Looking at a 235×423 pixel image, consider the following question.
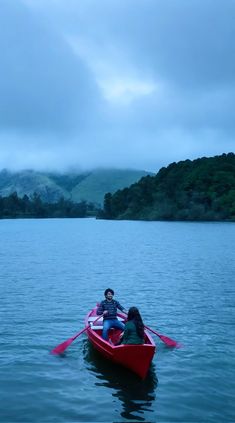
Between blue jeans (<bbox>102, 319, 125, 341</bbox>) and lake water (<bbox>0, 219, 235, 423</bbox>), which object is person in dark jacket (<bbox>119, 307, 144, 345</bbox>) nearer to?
lake water (<bbox>0, 219, 235, 423</bbox>)

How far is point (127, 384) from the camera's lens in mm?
17688

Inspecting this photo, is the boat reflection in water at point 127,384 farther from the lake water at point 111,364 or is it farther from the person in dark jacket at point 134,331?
the person in dark jacket at point 134,331

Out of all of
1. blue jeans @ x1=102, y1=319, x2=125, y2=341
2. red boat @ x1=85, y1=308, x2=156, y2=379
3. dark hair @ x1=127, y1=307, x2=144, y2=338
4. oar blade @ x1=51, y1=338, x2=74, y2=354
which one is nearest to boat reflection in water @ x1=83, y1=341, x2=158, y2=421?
red boat @ x1=85, y1=308, x2=156, y2=379

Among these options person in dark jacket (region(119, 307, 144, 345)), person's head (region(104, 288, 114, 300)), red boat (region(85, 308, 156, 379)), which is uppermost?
person's head (region(104, 288, 114, 300))

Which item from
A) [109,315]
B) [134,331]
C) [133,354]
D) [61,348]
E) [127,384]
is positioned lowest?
[127,384]

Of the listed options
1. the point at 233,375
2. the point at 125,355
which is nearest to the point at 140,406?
the point at 125,355

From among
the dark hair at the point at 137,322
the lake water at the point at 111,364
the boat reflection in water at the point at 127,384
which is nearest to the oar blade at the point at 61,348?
the lake water at the point at 111,364

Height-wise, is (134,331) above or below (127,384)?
above

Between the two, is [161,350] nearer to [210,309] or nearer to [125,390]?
[125,390]

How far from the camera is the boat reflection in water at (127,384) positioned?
51.2ft

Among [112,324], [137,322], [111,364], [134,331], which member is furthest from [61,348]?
[137,322]

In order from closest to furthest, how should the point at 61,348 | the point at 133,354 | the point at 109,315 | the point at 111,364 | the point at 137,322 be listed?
the point at 133,354 → the point at 137,322 → the point at 111,364 → the point at 61,348 → the point at 109,315

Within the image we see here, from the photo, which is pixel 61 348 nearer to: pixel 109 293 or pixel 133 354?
pixel 109 293

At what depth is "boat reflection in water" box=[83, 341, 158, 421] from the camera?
15609 millimetres
